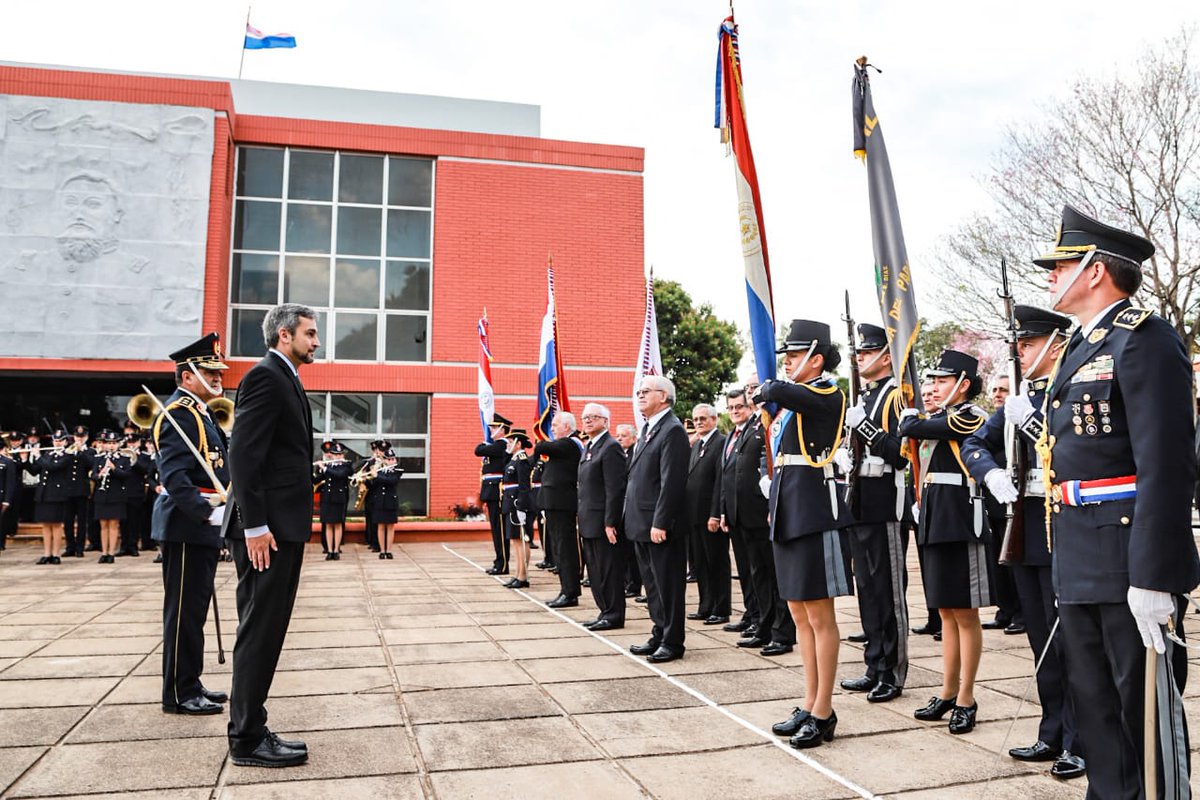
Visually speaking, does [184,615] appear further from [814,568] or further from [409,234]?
[409,234]

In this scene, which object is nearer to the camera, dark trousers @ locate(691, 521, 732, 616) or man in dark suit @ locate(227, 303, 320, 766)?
man in dark suit @ locate(227, 303, 320, 766)

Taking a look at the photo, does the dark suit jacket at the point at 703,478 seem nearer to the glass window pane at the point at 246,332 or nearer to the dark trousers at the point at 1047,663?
the dark trousers at the point at 1047,663

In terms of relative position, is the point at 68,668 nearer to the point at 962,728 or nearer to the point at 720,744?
the point at 720,744

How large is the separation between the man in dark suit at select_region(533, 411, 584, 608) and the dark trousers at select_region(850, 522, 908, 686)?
12.5 ft

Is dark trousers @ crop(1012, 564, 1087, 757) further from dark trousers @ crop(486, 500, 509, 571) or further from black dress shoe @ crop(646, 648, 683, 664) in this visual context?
dark trousers @ crop(486, 500, 509, 571)

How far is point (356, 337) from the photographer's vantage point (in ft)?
61.4

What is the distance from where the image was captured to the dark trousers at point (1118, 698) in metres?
2.55

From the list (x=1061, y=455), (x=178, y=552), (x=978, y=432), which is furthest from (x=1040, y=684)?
(x=178, y=552)

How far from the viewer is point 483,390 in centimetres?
1280

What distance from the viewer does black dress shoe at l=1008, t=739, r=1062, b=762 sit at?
155 inches

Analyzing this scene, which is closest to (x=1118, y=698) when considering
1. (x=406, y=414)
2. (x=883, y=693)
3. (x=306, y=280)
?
(x=883, y=693)

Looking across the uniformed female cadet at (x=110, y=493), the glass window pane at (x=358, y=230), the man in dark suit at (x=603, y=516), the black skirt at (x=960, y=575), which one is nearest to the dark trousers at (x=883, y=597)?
the black skirt at (x=960, y=575)

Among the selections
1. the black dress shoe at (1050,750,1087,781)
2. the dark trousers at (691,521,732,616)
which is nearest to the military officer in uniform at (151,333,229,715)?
the black dress shoe at (1050,750,1087,781)

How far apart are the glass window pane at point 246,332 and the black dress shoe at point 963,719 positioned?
16.6 m
